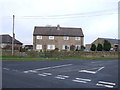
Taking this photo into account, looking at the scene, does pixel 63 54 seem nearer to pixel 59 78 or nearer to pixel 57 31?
pixel 57 31

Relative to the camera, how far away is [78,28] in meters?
50.4

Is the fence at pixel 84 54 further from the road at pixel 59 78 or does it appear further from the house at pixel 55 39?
the road at pixel 59 78

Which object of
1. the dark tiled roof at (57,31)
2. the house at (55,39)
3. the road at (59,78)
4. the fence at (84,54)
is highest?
the dark tiled roof at (57,31)

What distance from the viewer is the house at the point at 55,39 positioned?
4750 centimetres

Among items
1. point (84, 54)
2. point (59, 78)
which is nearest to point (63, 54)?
point (84, 54)

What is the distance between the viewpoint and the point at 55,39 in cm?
4772

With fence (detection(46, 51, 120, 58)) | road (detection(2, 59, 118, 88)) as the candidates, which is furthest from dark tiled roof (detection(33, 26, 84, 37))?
road (detection(2, 59, 118, 88))

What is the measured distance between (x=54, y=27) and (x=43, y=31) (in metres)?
3.56

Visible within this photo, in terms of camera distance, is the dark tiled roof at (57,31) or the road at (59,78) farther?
the dark tiled roof at (57,31)

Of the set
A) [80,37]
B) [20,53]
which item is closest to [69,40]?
[80,37]

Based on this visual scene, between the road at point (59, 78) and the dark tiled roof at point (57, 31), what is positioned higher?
the dark tiled roof at point (57, 31)

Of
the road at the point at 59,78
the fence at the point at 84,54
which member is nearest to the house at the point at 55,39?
the fence at the point at 84,54

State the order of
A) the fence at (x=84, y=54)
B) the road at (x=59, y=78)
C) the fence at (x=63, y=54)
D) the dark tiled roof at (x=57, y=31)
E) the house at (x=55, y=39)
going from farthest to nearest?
the dark tiled roof at (x=57, y=31)
the house at (x=55, y=39)
the fence at (x=84, y=54)
the fence at (x=63, y=54)
the road at (x=59, y=78)

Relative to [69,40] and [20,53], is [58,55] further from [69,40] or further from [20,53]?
[69,40]
